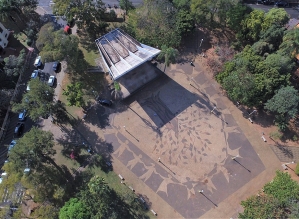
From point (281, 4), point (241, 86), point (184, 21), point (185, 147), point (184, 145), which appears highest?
point (281, 4)

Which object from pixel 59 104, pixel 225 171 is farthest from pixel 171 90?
pixel 59 104

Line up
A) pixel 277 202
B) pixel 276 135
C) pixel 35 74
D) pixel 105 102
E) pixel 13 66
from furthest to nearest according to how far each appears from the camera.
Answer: pixel 35 74 → pixel 13 66 → pixel 105 102 → pixel 276 135 → pixel 277 202

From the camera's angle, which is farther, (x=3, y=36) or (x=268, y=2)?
(x=268, y=2)

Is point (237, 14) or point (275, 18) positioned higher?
point (275, 18)

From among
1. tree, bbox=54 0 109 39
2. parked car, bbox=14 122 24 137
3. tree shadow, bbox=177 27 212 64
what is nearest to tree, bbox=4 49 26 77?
parked car, bbox=14 122 24 137

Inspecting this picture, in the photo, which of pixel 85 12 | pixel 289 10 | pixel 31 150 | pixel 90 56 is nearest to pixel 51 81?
pixel 90 56

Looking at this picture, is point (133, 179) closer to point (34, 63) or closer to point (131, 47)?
point (131, 47)

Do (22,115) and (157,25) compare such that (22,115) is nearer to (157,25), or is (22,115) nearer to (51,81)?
(51,81)
